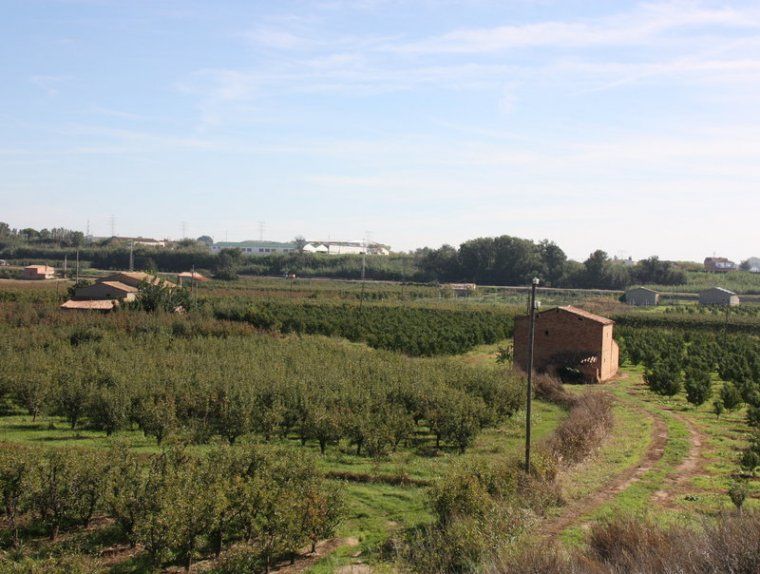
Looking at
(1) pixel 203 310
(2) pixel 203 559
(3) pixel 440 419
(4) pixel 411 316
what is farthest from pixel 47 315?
(2) pixel 203 559

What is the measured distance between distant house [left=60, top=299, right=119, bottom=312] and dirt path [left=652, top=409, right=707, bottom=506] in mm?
39745

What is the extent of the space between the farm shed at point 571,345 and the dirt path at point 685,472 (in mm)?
10469

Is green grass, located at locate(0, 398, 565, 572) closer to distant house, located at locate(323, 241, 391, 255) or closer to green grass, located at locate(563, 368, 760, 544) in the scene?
green grass, located at locate(563, 368, 760, 544)

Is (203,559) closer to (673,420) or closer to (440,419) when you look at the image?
(440,419)

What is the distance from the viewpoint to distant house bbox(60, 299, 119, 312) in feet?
169

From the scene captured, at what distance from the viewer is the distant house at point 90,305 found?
2034 inches

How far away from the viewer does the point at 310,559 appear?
46.9 ft

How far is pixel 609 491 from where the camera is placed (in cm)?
1741

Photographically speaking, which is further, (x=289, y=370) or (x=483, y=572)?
(x=289, y=370)

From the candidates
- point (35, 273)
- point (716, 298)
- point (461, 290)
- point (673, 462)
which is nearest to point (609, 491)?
point (673, 462)

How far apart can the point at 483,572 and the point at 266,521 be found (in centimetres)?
447

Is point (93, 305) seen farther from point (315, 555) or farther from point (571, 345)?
point (315, 555)

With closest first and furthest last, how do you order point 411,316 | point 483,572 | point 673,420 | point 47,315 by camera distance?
point 483,572, point 673,420, point 47,315, point 411,316

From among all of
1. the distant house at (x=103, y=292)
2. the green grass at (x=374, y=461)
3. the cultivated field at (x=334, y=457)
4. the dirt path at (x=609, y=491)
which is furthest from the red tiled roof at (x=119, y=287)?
the dirt path at (x=609, y=491)
